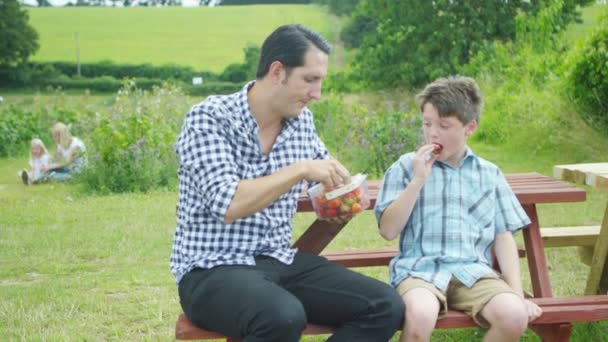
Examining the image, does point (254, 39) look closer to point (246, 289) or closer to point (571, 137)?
point (571, 137)

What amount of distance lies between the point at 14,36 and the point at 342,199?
38385mm

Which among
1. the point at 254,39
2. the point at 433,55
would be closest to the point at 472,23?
the point at 433,55

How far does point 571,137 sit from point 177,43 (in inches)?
1468

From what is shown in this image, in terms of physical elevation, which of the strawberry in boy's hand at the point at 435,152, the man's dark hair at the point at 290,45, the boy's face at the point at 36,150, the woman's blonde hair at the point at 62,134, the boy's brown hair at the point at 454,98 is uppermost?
the man's dark hair at the point at 290,45

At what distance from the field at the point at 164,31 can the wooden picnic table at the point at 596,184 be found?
31.2m

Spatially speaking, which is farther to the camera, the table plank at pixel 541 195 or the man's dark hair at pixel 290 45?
the table plank at pixel 541 195

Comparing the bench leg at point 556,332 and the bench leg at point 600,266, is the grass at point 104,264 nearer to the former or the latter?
the bench leg at point 600,266

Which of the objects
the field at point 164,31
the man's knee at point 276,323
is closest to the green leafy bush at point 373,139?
the man's knee at point 276,323

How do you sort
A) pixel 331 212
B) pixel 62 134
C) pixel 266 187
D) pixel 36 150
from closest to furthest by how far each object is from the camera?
pixel 266 187
pixel 331 212
pixel 36 150
pixel 62 134

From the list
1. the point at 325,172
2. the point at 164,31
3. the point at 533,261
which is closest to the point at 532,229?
the point at 533,261

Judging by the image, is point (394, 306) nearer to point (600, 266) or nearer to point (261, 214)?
point (261, 214)

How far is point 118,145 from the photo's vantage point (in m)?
8.89

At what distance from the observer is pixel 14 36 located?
3809cm

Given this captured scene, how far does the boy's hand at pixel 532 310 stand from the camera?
2.95 m
